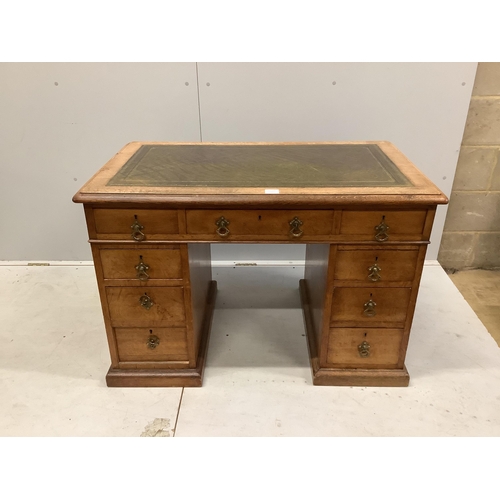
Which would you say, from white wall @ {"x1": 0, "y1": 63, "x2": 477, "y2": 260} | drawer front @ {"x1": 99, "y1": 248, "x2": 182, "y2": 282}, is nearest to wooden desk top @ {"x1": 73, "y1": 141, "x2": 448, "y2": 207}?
drawer front @ {"x1": 99, "y1": 248, "x2": 182, "y2": 282}

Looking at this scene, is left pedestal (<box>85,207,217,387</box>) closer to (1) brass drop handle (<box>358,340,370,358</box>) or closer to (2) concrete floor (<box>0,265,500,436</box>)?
(2) concrete floor (<box>0,265,500,436</box>)

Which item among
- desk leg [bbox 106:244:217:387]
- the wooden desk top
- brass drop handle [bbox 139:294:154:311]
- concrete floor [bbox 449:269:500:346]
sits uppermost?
→ the wooden desk top

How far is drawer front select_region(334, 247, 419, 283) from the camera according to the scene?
145cm

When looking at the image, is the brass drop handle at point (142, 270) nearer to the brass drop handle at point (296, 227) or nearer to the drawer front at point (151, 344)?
the drawer front at point (151, 344)

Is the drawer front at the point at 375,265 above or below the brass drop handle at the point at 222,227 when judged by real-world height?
below

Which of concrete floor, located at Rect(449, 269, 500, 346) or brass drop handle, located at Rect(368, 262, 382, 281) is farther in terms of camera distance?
concrete floor, located at Rect(449, 269, 500, 346)

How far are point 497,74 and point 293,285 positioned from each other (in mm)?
1486

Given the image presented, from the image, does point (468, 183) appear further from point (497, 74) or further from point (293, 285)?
point (293, 285)

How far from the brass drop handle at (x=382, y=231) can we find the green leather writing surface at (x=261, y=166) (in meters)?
0.13

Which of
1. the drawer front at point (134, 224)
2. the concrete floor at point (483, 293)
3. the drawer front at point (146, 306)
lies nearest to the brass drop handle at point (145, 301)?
the drawer front at point (146, 306)

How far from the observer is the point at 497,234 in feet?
8.21

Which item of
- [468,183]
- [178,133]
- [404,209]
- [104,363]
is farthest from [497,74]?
[104,363]

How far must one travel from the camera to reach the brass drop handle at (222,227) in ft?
4.58

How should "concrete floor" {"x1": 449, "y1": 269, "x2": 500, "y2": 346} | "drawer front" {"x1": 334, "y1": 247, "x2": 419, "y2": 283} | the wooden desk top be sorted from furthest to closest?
1. "concrete floor" {"x1": 449, "y1": 269, "x2": 500, "y2": 346}
2. "drawer front" {"x1": 334, "y1": 247, "x2": 419, "y2": 283}
3. the wooden desk top
